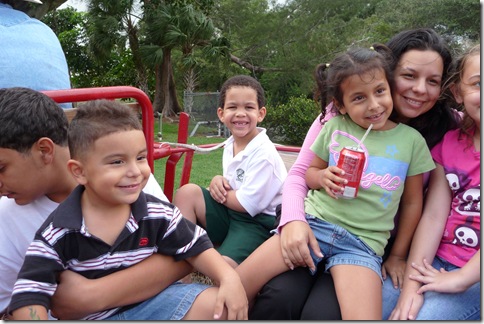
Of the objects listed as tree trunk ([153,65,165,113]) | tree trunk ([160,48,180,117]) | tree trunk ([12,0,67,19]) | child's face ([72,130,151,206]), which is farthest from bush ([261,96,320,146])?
child's face ([72,130,151,206])

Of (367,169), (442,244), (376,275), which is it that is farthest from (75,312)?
(442,244)

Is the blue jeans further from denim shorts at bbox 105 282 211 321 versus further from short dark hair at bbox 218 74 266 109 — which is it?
short dark hair at bbox 218 74 266 109

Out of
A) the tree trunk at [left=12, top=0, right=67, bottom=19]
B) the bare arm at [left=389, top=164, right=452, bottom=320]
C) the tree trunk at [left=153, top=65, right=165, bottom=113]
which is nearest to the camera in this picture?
the bare arm at [left=389, top=164, right=452, bottom=320]

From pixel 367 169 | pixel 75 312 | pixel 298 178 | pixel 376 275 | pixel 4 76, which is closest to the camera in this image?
pixel 75 312

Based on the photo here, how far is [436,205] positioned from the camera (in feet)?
6.52

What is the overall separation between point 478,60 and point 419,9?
77.5ft

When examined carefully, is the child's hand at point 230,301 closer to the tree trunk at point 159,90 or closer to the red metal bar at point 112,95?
the red metal bar at point 112,95

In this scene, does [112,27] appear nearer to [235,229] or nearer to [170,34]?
[170,34]

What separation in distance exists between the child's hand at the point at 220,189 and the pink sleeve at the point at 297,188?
1.61ft

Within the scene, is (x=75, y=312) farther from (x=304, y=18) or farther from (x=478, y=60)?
(x=304, y=18)

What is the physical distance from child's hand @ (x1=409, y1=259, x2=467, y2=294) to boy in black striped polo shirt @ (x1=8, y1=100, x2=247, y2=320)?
2.08 feet

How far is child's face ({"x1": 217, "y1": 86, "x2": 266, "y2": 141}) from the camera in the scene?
279cm

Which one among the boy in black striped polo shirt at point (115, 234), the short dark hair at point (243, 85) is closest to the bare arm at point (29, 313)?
the boy in black striped polo shirt at point (115, 234)

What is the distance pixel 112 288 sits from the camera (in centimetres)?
162
